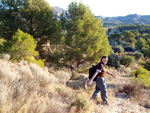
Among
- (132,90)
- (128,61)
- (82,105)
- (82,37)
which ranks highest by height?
(82,37)

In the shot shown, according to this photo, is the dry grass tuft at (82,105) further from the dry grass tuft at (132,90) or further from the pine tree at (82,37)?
the pine tree at (82,37)

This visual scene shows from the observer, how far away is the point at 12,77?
2510mm

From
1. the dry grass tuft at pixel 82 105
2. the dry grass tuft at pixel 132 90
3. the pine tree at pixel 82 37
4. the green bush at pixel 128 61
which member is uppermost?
the pine tree at pixel 82 37

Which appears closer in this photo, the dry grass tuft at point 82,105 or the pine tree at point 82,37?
the dry grass tuft at point 82,105

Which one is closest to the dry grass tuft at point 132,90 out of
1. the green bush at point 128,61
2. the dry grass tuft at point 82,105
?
the dry grass tuft at point 82,105

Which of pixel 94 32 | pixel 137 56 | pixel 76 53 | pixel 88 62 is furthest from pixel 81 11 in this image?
pixel 137 56

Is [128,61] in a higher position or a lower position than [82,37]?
lower

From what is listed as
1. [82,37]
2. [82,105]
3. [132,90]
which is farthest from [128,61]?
[82,105]

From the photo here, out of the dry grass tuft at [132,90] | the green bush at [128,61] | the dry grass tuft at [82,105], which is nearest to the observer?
the dry grass tuft at [82,105]

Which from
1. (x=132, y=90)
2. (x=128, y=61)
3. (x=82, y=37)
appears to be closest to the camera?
(x=132, y=90)

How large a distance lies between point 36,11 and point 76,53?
19.8 ft

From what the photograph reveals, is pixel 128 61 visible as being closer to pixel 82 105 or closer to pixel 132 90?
pixel 132 90

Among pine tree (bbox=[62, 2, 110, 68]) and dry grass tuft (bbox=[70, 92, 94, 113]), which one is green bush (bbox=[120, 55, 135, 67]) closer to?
pine tree (bbox=[62, 2, 110, 68])

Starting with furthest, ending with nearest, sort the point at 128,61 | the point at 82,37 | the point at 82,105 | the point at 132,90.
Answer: the point at 128,61 < the point at 82,37 < the point at 132,90 < the point at 82,105
